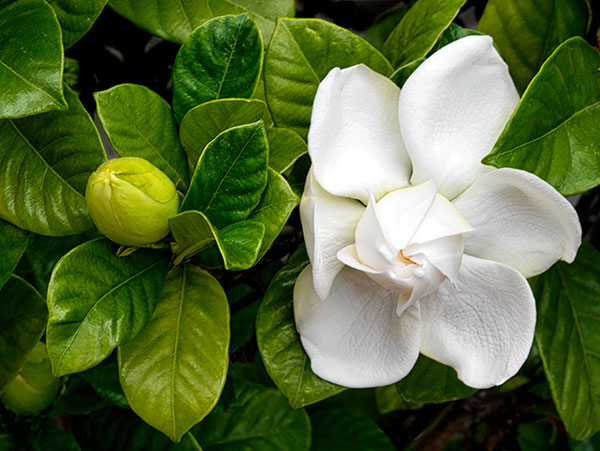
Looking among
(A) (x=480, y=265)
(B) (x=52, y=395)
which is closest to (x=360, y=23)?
(A) (x=480, y=265)

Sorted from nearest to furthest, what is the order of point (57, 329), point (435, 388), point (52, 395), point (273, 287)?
point (57, 329), point (273, 287), point (435, 388), point (52, 395)

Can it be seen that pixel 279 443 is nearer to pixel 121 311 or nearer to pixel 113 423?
pixel 113 423

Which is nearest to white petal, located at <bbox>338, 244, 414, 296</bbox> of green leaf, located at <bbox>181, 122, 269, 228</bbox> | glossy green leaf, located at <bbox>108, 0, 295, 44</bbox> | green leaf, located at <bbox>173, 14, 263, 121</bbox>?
green leaf, located at <bbox>181, 122, 269, 228</bbox>

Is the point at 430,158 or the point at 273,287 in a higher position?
the point at 430,158

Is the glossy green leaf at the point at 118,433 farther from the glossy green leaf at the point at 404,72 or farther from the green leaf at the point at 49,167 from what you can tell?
the glossy green leaf at the point at 404,72

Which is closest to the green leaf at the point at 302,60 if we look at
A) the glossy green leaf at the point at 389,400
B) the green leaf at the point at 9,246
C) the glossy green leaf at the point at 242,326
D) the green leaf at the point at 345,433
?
the green leaf at the point at 9,246

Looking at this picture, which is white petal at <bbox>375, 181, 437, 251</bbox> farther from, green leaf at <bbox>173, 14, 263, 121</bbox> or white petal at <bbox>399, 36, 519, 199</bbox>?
green leaf at <bbox>173, 14, 263, 121</bbox>
